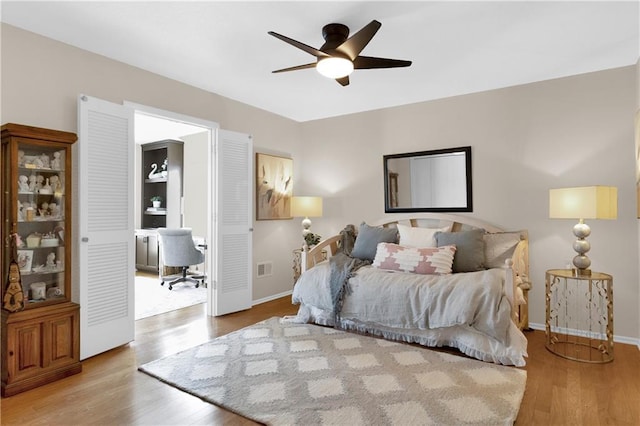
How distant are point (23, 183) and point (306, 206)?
281 cm

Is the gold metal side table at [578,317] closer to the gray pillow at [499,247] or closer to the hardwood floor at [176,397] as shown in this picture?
the hardwood floor at [176,397]

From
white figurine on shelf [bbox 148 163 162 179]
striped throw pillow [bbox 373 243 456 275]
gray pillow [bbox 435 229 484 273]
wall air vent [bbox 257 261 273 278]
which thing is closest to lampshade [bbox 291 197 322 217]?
wall air vent [bbox 257 261 273 278]

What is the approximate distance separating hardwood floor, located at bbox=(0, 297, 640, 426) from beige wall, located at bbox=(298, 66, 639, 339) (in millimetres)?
835

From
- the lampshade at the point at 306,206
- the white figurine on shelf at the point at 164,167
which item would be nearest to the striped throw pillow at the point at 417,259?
the lampshade at the point at 306,206

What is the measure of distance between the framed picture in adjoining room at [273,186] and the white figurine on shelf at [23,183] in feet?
7.77

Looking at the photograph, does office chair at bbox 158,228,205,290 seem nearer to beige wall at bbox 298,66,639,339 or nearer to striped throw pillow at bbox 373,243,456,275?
beige wall at bbox 298,66,639,339

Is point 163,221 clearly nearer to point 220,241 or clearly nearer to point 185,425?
point 220,241

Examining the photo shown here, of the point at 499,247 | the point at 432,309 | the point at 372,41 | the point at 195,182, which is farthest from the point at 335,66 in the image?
the point at 195,182

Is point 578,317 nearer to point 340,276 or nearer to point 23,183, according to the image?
point 340,276

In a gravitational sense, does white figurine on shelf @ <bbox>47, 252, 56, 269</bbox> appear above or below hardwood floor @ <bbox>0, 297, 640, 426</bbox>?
above

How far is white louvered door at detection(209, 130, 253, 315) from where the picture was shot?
395cm

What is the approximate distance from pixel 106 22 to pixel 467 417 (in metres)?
3.38

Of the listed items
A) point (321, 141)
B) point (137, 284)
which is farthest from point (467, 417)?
point (137, 284)

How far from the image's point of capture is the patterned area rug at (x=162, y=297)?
13.8ft
